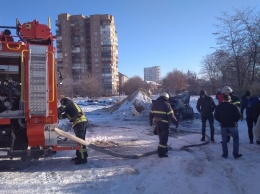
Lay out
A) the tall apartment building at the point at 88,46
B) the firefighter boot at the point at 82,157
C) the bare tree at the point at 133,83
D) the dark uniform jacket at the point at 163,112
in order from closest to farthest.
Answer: the firefighter boot at the point at 82,157 < the dark uniform jacket at the point at 163,112 < the bare tree at the point at 133,83 < the tall apartment building at the point at 88,46

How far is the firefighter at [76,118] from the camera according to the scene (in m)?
7.54

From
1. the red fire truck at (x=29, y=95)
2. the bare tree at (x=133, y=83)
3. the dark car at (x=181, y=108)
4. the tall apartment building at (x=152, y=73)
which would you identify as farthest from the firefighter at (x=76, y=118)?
the tall apartment building at (x=152, y=73)

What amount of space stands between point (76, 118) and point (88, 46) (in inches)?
3381

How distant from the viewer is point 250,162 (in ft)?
24.1

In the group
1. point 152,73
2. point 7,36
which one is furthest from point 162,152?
point 152,73

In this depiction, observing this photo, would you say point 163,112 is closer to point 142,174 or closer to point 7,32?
point 142,174

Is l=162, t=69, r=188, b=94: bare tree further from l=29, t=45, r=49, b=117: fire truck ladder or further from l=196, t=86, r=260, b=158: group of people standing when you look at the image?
l=29, t=45, r=49, b=117: fire truck ladder

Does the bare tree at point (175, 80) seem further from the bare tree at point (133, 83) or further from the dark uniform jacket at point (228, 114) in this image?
the dark uniform jacket at point (228, 114)

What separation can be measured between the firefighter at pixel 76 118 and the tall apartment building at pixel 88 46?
3181 inches

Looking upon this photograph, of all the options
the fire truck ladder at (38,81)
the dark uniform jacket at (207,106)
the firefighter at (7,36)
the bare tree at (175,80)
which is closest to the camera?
the fire truck ladder at (38,81)

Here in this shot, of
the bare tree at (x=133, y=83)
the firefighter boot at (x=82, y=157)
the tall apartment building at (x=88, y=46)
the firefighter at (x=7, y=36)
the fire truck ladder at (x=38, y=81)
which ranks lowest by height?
the firefighter boot at (x=82, y=157)

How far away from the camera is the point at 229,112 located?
25.7 feet

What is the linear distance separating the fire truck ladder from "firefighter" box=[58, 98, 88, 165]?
971 millimetres

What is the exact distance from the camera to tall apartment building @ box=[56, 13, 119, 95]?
3482 inches
